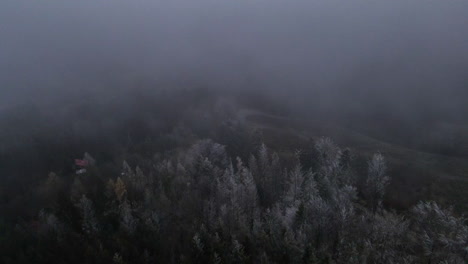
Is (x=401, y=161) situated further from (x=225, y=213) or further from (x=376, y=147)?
(x=225, y=213)

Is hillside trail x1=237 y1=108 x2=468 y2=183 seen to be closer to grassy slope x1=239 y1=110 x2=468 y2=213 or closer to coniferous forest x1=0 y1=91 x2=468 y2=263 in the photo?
grassy slope x1=239 y1=110 x2=468 y2=213

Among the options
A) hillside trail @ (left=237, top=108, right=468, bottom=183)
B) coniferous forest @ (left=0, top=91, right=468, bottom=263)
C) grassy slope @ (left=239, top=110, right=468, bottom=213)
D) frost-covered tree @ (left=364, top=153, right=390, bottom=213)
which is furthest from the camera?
hillside trail @ (left=237, top=108, right=468, bottom=183)

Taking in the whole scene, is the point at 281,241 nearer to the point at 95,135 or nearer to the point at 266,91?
the point at 95,135

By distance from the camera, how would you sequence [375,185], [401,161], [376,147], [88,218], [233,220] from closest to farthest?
[233,220], [88,218], [375,185], [401,161], [376,147]

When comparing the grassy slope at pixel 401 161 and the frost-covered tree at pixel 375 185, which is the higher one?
the frost-covered tree at pixel 375 185

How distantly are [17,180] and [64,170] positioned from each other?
1058cm

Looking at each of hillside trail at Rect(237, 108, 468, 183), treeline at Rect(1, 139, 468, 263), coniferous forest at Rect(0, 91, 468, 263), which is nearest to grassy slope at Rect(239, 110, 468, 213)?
hillside trail at Rect(237, 108, 468, 183)

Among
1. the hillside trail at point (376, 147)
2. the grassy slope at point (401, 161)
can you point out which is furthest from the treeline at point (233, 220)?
the hillside trail at point (376, 147)

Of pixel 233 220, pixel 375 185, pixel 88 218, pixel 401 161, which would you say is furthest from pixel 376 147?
pixel 88 218

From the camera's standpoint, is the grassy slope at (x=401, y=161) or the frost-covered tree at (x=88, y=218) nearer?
the frost-covered tree at (x=88, y=218)

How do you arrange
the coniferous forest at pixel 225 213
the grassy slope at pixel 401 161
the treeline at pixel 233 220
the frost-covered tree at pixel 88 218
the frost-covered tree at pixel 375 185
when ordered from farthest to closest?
the grassy slope at pixel 401 161 → the frost-covered tree at pixel 375 185 → the frost-covered tree at pixel 88 218 → the coniferous forest at pixel 225 213 → the treeline at pixel 233 220

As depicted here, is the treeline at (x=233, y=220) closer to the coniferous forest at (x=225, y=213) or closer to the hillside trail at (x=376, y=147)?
the coniferous forest at (x=225, y=213)

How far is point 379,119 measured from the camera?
12406cm

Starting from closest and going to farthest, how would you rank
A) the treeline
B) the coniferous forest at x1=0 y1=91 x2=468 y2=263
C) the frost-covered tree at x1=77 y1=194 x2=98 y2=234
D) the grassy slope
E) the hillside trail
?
the treeline
the coniferous forest at x1=0 y1=91 x2=468 y2=263
the frost-covered tree at x1=77 y1=194 x2=98 y2=234
the grassy slope
the hillside trail
